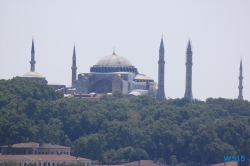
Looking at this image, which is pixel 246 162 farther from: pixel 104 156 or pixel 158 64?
pixel 158 64

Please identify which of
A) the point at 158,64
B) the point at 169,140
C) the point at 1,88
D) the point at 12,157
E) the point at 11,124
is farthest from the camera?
the point at 158,64

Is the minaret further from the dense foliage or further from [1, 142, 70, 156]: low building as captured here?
[1, 142, 70, 156]: low building

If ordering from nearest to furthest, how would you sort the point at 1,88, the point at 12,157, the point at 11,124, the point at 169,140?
the point at 12,157 → the point at 11,124 → the point at 169,140 → the point at 1,88

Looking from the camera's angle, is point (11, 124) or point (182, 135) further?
point (182, 135)

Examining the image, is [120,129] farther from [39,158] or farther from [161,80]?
[161,80]

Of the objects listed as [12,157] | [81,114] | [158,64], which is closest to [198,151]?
[81,114]

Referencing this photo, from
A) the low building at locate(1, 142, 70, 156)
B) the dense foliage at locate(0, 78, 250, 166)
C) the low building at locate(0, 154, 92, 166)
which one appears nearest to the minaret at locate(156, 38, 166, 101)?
the dense foliage at locate(0, 78, 250, 166)
